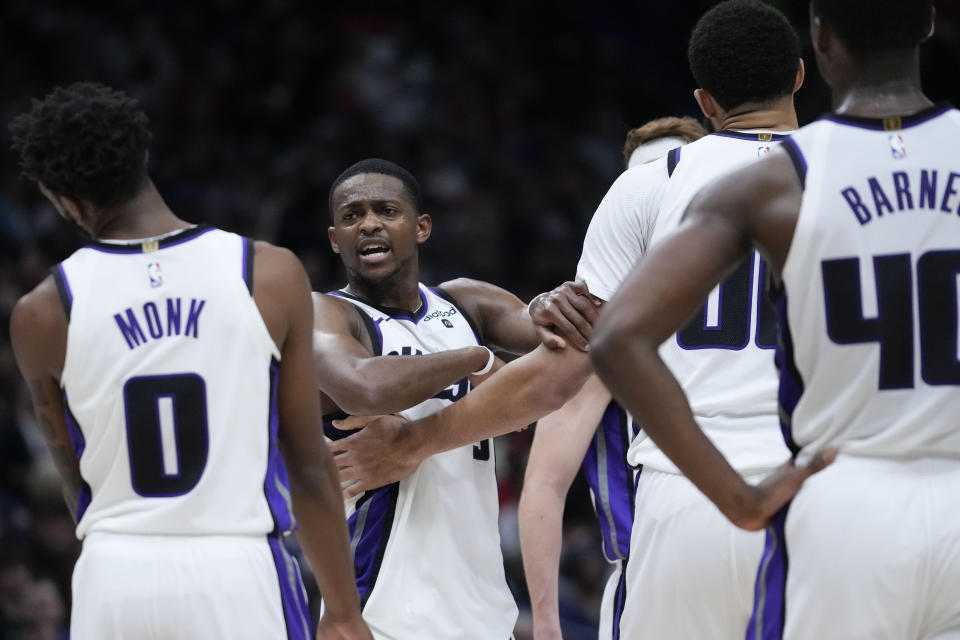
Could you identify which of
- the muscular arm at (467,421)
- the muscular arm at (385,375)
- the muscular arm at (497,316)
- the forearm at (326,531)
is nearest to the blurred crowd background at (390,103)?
the muscular arm at (497,316)

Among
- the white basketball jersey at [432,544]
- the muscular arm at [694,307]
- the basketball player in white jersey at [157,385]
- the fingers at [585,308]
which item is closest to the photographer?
the muscular arm at [694,307]

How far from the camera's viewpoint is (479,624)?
4797mm

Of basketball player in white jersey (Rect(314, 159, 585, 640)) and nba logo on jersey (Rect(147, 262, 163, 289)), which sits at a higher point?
nba logo on jersey (Rect(147, 262, 163, 289))

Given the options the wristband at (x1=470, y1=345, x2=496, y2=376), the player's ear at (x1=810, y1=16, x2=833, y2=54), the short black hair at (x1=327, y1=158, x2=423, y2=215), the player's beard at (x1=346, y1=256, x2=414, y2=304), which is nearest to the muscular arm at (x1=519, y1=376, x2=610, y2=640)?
the wristband at (x1=470, y1=345, x2=496, y2=376)

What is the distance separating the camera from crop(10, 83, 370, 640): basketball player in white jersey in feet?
10.8

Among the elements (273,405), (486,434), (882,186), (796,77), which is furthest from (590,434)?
(882,186)

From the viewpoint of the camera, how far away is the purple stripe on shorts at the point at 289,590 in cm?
340

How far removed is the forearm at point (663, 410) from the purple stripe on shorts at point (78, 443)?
1.35 metres

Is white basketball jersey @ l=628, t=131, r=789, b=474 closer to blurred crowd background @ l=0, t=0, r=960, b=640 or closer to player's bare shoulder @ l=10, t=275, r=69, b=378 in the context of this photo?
player's bare shoulder @ l=10, t=275, r=69, b=378

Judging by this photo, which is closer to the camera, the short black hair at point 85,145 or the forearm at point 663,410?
the forearm at point 663,410

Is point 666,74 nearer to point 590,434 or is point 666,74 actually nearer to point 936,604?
point 590,434

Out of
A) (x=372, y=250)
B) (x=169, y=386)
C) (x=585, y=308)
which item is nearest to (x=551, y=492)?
(x=585, y=308)

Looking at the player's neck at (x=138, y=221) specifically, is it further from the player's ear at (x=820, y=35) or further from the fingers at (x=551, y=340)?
the player's ear at (x=820, y=35)

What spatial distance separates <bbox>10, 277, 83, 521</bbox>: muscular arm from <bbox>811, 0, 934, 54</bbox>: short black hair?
6.41 feet
